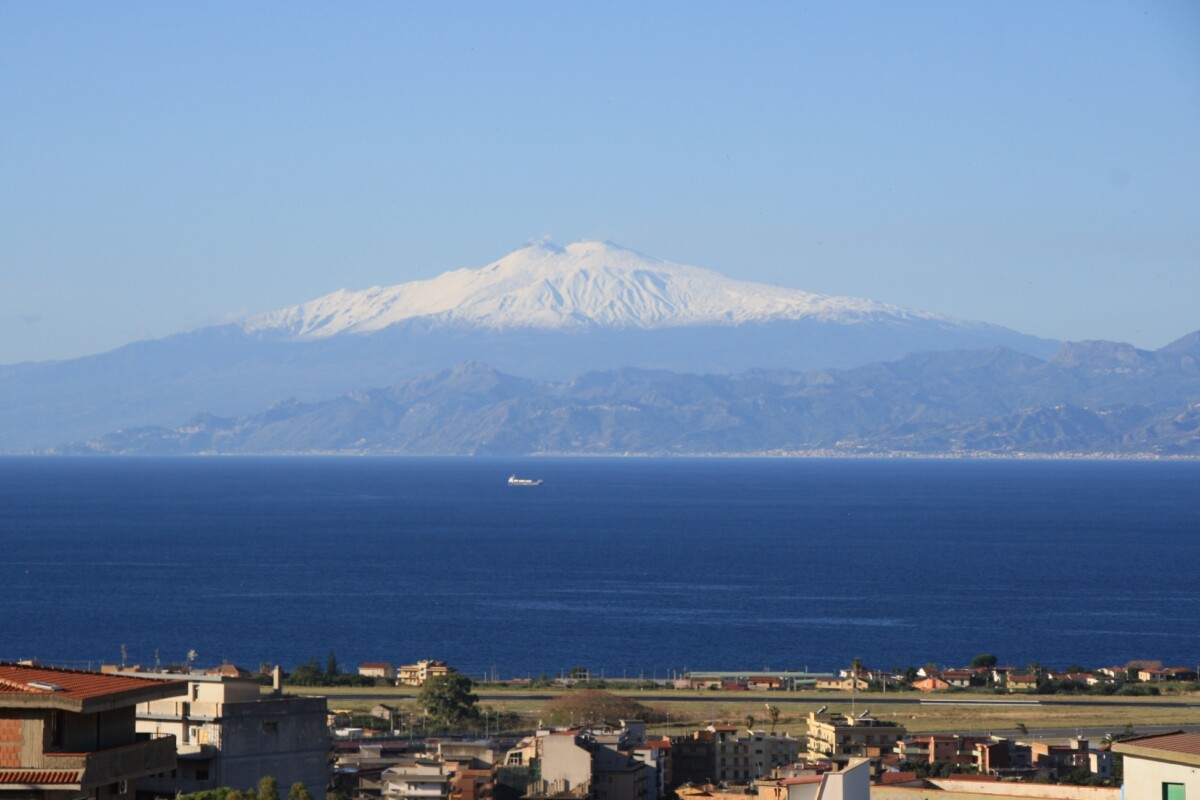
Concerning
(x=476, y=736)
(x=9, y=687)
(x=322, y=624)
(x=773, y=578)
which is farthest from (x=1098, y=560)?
(x=9, y=687)

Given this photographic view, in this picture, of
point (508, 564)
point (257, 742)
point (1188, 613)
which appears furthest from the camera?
point (508, 564)

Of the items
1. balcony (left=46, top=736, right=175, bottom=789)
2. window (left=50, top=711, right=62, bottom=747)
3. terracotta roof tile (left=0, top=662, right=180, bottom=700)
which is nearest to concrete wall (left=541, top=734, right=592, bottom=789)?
balcony (left=46, top=736, right=175, bottom=789)

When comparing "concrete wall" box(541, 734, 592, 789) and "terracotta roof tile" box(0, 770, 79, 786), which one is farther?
"concrete wall" box(541, 734, 592, 789)

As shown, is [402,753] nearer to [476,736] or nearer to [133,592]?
[476,736]

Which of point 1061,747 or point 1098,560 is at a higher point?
point 1098,560

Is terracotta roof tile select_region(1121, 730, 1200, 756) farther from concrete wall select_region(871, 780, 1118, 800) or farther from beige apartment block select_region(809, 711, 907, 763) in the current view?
beige apartment block select_region(809, 711, 907, 763)

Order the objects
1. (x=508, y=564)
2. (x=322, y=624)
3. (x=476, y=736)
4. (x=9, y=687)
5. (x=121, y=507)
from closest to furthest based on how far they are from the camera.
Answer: (x=9, y=687) → (x=476, y=736) → (x=322, y=624) → (x=508, y=564) → (x=121, y=507)
